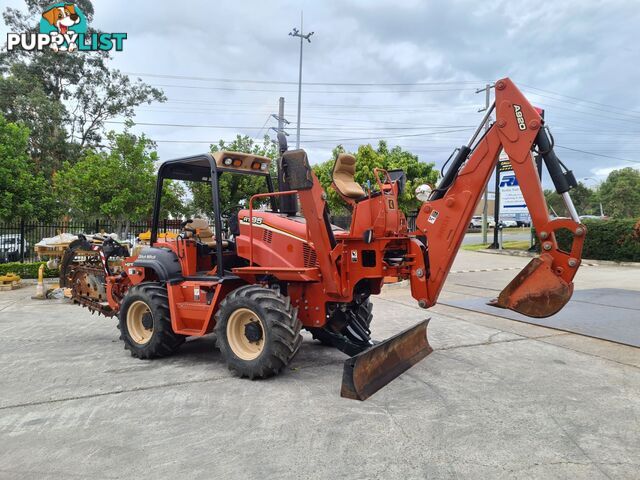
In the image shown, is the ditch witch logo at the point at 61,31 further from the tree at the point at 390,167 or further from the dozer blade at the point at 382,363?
the dozer blade at the point at 382,363

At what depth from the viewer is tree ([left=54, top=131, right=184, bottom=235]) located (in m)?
17.0

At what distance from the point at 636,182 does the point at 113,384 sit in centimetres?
6440

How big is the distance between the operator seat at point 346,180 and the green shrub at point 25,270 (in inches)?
476

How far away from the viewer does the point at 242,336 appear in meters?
5.25

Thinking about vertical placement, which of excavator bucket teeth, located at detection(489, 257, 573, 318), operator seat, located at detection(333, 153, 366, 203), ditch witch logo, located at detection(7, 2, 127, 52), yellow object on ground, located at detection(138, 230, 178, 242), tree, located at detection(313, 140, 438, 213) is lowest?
excavator bucket teeth, located at detection(489, 257, 573, 318)

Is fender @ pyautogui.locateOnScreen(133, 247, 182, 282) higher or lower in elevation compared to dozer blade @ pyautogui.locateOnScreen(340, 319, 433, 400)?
higher

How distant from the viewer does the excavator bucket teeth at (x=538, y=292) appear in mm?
4508

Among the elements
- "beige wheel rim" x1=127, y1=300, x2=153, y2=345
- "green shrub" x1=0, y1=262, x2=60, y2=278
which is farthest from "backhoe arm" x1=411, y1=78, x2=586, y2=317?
"green shrub" x1=0, y1=262, x2=60, y2=278

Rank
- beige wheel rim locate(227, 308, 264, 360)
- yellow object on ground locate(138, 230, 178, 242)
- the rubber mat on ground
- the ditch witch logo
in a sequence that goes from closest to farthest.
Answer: beige wheel rim locate(227, 308, 264, 360) < yellow object on ground locate(138, 230, 178, 242) < the rubber mat on ground < the ditch witch logo

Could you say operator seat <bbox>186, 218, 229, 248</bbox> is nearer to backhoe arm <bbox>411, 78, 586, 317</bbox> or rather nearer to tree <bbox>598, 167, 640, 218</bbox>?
backhoe arm <bbox>411, 78, 586, 317</bbox>

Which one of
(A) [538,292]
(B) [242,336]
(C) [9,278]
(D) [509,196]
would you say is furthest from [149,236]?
(D) [509,196]

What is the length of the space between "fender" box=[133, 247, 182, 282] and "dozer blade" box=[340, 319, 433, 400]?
2.68 meters

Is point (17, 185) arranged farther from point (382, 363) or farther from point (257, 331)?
point (382, 363)

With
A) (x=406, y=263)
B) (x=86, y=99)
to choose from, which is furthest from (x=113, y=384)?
(x=86, y=99)
